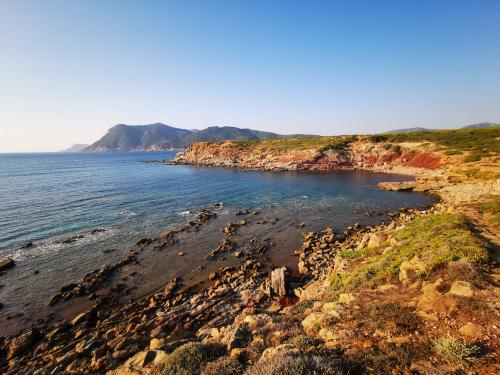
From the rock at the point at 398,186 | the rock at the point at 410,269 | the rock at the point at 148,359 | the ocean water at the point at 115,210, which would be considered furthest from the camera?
the rock at the point at 398,186

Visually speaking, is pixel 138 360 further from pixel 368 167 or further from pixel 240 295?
pixel 368 167

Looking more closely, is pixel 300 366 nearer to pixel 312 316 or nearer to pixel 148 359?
pixel 312 316

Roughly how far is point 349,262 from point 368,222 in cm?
1973

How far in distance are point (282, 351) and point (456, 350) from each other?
4.86m

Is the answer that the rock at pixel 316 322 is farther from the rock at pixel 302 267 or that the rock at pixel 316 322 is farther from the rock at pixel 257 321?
the rock at pixel 302 267

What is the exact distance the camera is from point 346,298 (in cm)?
1129

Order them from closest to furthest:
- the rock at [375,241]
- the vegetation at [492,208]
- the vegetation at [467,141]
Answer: the rock at [375,241]
the vegetation at [492,208]
the vegetation at [467,141]

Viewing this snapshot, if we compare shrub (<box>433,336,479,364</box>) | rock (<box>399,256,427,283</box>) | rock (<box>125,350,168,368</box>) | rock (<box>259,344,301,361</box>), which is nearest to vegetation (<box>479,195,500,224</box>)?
rock (<box>399,256,427,283</box>)

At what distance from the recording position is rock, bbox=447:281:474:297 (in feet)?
30.6

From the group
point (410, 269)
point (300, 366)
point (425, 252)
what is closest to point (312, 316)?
point (300, 366)

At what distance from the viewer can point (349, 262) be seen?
17391 millimetres

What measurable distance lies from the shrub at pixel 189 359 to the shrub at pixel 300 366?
7.51ft

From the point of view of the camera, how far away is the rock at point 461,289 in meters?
9.32

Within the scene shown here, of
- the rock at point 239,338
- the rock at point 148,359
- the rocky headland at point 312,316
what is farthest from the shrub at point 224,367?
the rock at point 148,359
